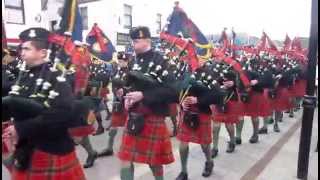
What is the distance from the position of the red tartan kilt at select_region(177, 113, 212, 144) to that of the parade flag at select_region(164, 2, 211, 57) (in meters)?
0.79

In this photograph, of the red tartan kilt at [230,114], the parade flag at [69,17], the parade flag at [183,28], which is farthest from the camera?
the red tartan kilt at [230,114]

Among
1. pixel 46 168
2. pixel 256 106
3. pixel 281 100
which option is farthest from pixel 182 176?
pixel 281 100

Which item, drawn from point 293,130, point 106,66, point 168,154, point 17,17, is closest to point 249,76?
point 293,130

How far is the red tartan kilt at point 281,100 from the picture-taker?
8367 millimetres

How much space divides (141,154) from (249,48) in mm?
5020

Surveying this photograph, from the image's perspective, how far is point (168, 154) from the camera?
3947 millimetres

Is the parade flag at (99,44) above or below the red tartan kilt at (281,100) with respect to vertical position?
above

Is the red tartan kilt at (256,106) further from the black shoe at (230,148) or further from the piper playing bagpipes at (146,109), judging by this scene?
the piper playing bagpipes at (146,109)

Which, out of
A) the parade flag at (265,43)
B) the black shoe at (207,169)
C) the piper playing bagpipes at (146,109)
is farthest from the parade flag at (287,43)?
the piper playing bagpipes at (146,109)

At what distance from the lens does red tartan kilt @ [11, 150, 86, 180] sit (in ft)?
8.95

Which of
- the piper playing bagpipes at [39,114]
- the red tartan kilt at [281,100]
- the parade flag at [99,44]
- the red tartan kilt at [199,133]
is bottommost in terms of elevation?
the red tartan kilt at [281,100]

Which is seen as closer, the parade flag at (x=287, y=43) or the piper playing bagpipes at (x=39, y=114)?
the piper playing bagpipes at (x=39, y=114)

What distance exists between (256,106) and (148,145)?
367cm

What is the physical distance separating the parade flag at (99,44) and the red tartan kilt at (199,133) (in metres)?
3.58
